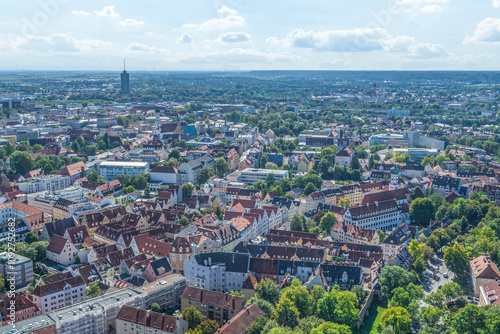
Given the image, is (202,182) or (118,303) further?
(202,182)

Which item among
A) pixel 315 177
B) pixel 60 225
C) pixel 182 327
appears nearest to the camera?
pixel 182 327

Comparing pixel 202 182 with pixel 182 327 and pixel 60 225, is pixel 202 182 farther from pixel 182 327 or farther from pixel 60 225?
pixel 182 327

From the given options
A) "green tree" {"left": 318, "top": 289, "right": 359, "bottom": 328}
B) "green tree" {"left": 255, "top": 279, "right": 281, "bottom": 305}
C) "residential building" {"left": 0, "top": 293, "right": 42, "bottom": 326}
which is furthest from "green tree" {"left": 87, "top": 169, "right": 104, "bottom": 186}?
"green tree" {"left": 318, "top": 289, "right": 359, "bottom": 328}

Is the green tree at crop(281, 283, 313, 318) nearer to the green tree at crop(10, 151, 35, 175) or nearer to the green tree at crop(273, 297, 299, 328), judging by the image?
the green tree at crop(273, 297, 299, 328)

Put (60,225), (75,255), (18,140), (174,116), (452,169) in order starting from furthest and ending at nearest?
1. (174,116)
2. (18,140)
3. (452,169)
4. (60,225)
5. (75,255)

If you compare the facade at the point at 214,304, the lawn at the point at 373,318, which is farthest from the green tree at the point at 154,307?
the lawn at the point at 373,318


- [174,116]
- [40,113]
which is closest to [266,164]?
[174,116]

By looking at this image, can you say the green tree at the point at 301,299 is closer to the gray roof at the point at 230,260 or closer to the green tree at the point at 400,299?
the gray roof at the point at 230,260
